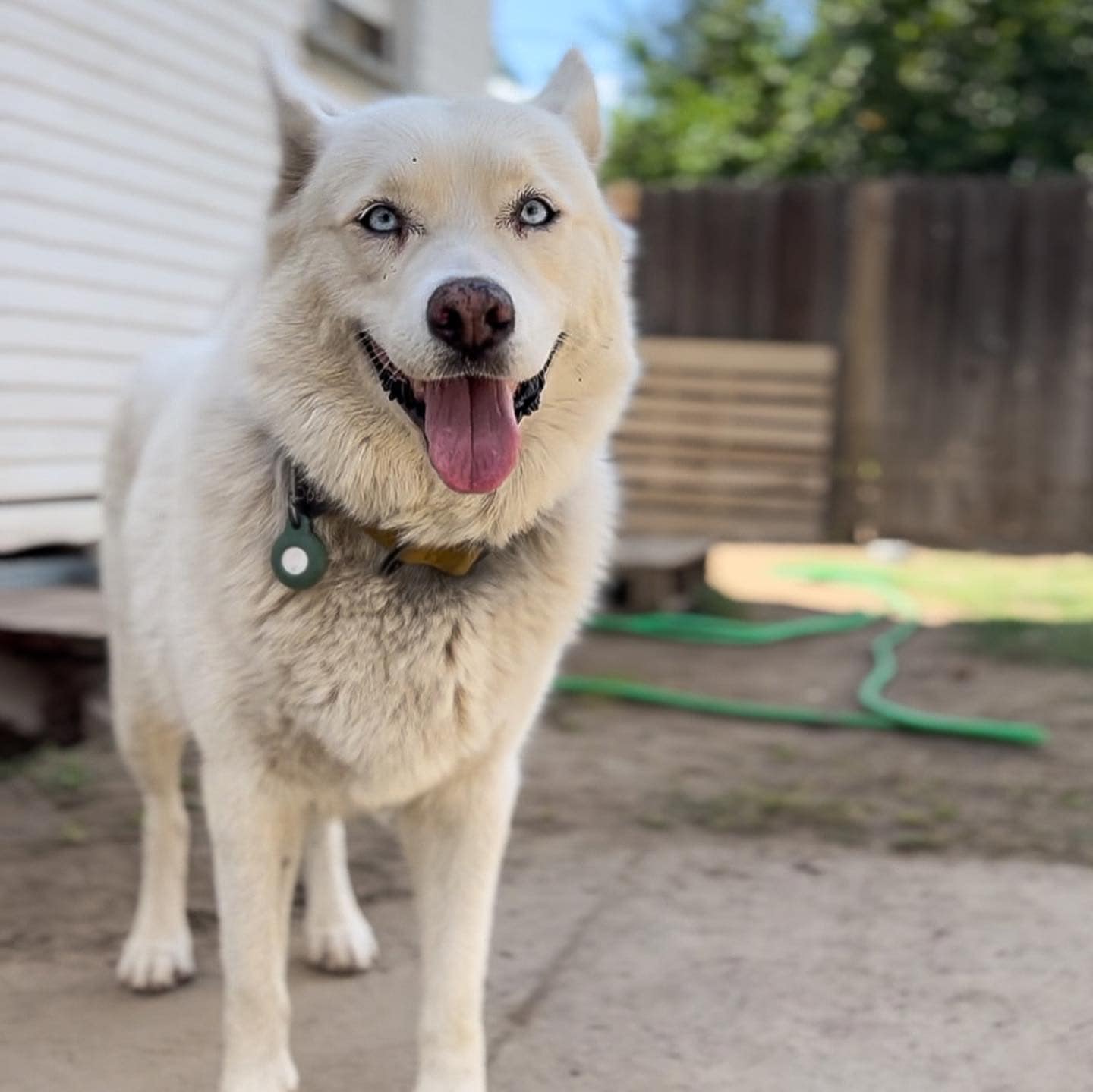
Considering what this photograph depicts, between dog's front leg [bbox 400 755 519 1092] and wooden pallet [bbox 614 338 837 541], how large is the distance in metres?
7.20

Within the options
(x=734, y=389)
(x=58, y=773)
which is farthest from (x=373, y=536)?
(x=734, y=389)

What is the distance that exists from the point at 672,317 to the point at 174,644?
7.77 meters

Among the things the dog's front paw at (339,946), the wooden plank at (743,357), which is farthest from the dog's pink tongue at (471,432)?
the wooden plank at (743,357)

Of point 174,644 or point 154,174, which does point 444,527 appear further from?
point 154,174

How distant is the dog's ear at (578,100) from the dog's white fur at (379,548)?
1.8 inches

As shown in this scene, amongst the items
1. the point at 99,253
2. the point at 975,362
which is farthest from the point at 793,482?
the point at 99,253

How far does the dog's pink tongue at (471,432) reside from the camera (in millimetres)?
1917

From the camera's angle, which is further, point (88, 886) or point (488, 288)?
point (88, 886)

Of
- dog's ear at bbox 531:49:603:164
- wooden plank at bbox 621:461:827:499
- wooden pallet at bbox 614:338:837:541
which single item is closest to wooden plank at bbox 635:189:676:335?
wooden pallet at bbox 614:338:837:541

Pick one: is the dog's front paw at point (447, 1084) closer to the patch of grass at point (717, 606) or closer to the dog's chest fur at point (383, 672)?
the dog's chest fur at point (383, 672)

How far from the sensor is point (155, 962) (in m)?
2.57

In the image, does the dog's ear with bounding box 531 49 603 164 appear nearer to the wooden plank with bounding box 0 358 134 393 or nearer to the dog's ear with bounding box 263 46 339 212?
the dog's ear with bounding box 263 46 339 212

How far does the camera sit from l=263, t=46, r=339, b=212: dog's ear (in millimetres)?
2145

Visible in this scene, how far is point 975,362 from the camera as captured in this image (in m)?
8.99
